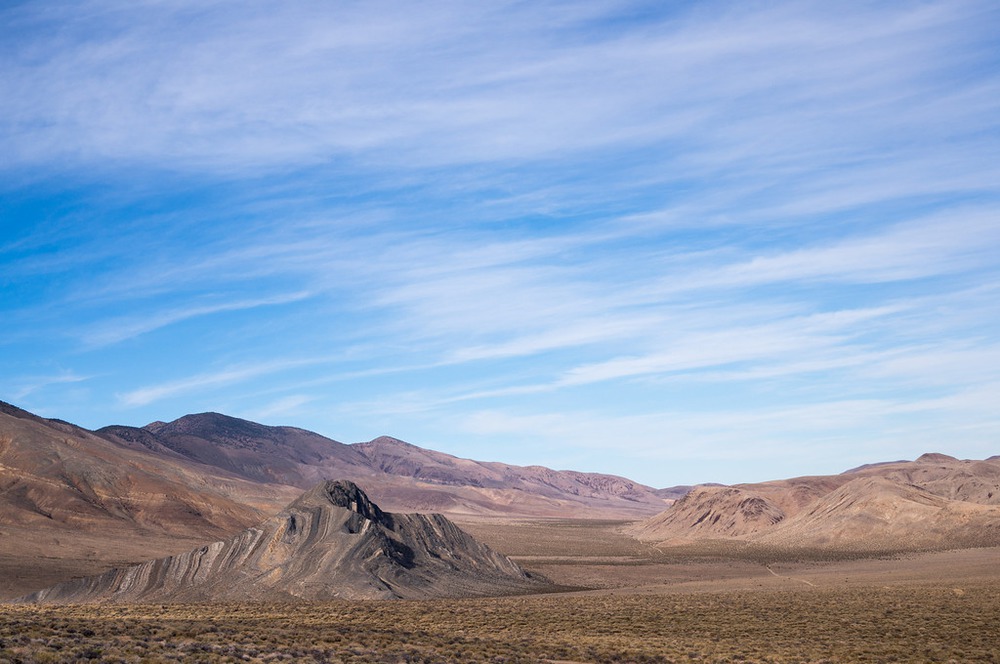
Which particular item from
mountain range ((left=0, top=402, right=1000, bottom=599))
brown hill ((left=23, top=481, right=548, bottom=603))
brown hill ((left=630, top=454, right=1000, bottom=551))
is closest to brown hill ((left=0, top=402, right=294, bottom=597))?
mountain range ((left=0, top=402, right=1000, bottom=599))

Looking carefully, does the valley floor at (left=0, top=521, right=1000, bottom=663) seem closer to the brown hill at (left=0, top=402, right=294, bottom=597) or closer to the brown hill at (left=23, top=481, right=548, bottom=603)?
the brown hill at (left=23, top=481, right=548, bottom=603)

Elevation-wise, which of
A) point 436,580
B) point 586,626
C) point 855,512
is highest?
point 855,512

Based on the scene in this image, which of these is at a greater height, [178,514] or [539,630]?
[178,514]

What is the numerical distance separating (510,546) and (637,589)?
58996mm

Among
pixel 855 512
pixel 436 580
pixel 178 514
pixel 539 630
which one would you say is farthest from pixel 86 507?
pixel 855 512

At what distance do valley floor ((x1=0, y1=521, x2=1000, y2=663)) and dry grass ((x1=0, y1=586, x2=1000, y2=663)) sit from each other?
56 mm

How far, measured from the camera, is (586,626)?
40531 mm

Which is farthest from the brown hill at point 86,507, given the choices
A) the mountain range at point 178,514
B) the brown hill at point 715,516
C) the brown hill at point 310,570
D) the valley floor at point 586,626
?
the brown hill at point 715,516

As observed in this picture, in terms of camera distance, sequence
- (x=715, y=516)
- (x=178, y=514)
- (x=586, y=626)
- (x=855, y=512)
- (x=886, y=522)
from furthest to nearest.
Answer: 1. (x=715, y=516)
2. (x=178, y=514)
3. (x=855, y=512)
4. (x=886, y=522)
5. (x=586, y=626)

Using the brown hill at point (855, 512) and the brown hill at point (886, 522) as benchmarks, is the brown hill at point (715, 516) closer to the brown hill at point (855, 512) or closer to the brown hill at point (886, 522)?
the brown hill at point (855, 512)

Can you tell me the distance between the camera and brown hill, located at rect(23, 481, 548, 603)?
2224 inches

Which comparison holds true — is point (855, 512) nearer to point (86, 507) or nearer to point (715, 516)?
point (715, 516)

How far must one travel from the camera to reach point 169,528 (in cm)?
11544

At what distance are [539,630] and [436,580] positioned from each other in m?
23.4
